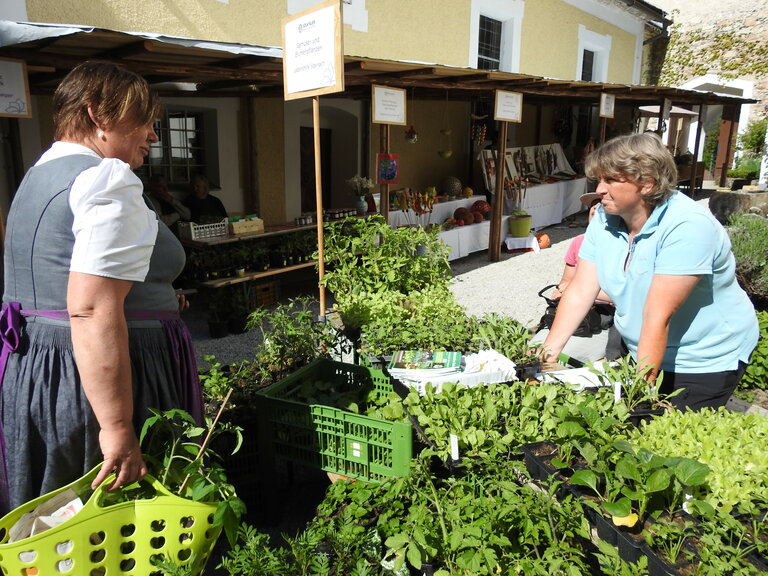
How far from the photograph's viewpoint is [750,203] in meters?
11.7

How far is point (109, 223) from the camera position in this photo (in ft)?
4.57

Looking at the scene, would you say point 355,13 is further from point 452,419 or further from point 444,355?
point 452,419

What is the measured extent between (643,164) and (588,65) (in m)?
15.3

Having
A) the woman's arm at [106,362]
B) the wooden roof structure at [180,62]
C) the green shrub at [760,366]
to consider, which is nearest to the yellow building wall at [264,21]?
the wooden roof structure at [180,62]

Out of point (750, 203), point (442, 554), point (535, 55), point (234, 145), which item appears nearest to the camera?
point (442, 554)

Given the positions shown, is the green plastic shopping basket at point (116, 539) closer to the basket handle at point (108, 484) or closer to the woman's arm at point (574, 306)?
the basket handle at point (108, 484)

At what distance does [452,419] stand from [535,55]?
12631mm

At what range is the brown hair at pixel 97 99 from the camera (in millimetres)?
1509

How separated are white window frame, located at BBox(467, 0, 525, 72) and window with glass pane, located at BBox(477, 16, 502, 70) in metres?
0.11

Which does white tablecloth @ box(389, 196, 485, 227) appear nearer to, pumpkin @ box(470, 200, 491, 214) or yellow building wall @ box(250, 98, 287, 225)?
pumpkin @ box(470, 200, 491, 214)

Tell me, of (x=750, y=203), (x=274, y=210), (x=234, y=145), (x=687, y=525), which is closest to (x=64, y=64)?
(x=234, y=145)

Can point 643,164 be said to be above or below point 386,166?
above

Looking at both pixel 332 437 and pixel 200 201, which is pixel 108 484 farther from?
pixel 200 201

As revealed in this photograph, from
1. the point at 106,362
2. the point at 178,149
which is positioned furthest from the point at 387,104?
the point at 106,362
